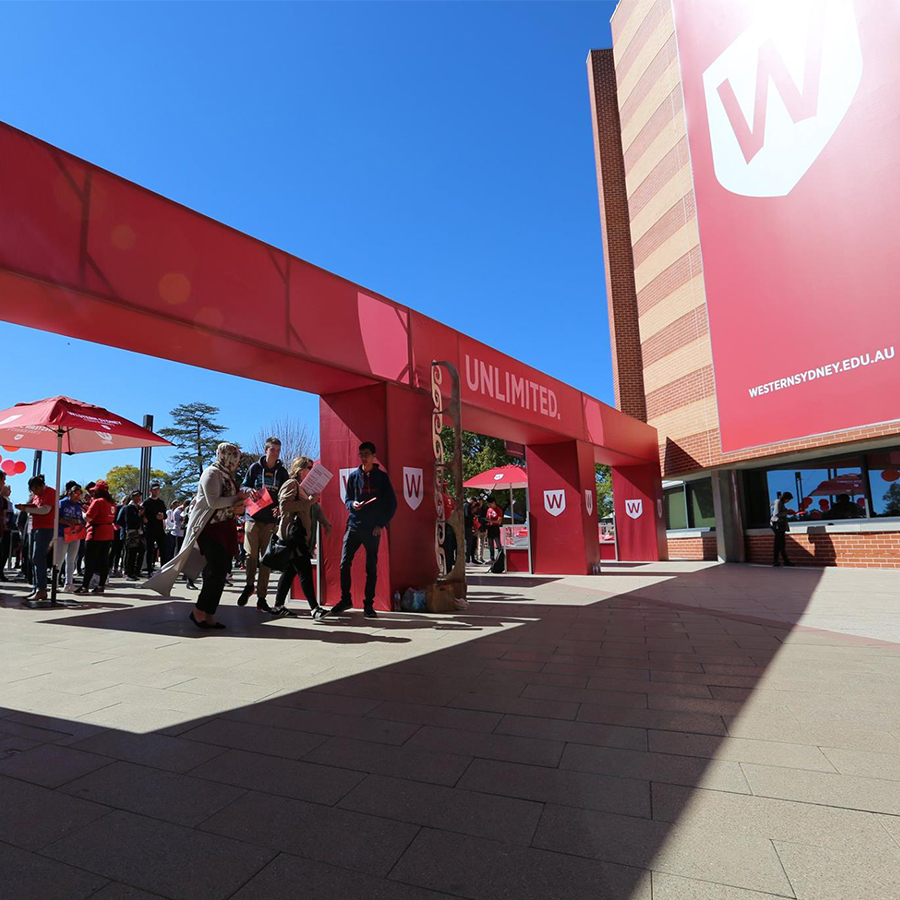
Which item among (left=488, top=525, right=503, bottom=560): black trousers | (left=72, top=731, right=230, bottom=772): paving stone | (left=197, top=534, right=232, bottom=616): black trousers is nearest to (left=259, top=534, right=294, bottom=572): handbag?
(left=197, top=534, right=232, bottom=616): black trousers

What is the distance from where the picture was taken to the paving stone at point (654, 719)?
2680mm

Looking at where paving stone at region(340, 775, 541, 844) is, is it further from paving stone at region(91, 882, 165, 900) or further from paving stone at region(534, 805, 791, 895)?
paving stone at region(91, 882, 165, 900)

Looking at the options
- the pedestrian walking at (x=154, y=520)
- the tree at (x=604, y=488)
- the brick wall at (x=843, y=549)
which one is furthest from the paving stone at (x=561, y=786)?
the tree at (x=604, y=488)

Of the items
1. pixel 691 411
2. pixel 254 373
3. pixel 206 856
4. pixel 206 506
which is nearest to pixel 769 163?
pixel 691 411

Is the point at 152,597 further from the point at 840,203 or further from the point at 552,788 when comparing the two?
the point at 840,203

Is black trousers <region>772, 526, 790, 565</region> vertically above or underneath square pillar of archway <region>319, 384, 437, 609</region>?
underneath

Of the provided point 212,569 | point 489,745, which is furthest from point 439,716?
point 212,569

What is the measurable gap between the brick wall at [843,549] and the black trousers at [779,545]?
0.35 meters

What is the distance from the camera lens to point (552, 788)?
2.06 metres

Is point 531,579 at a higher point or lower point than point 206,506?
lower

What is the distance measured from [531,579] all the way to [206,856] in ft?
31.9

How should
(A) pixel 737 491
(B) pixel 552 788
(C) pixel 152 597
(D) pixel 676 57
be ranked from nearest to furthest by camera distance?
1. (B) pixel 552 788
2. (C) pixel 152 597
3. (A) pixel 737 491
4. (D) pixel 676 57

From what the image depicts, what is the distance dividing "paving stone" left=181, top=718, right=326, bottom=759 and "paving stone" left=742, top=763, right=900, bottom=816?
1492 mm

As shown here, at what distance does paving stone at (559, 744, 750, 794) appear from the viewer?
211cm
